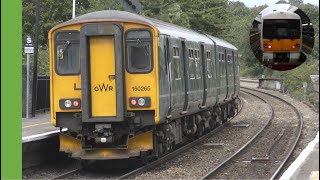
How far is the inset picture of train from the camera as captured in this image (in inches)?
248

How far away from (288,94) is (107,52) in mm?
25297

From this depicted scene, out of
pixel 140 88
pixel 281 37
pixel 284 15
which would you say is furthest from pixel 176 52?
pixel 284 15

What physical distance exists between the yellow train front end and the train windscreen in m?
5.37

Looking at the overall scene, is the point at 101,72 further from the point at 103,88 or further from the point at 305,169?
the point at 305,169

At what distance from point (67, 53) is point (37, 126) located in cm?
465

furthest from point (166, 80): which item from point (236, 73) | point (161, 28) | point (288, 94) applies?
point (288, 94)

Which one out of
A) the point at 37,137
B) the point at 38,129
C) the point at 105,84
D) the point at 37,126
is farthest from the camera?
the point at 37,126

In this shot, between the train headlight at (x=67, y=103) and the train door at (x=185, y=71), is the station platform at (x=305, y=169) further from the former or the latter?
the train door at (x=185, y=71)

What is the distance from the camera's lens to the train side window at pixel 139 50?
12336mm

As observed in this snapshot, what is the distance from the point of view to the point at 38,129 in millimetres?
15539

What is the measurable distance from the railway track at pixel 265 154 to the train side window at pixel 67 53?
129 inches

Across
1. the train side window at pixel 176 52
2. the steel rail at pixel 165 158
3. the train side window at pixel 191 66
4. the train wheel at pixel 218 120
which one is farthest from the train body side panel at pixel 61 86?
the train wheel at pixel 218 120

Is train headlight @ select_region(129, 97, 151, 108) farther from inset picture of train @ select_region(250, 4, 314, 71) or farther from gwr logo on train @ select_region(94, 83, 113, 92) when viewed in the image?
inset picture of train @ select_region(250, 4, 314, 71)

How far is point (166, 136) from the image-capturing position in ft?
45.0
